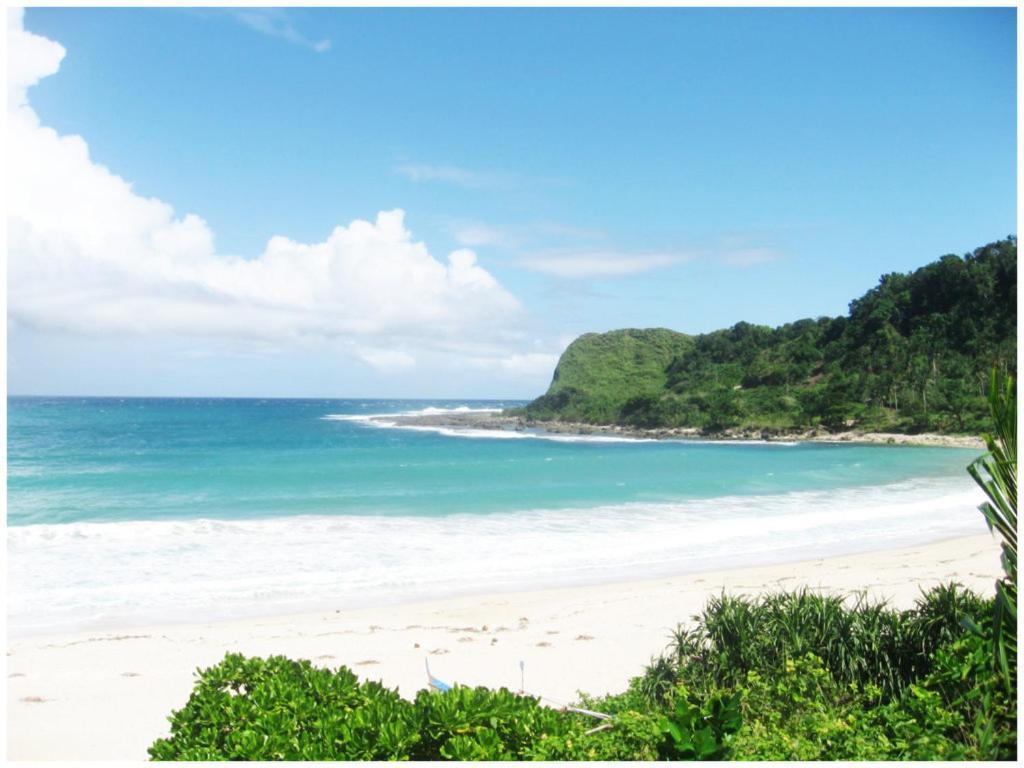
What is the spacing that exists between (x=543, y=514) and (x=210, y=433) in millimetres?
45947

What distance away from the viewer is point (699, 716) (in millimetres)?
3234

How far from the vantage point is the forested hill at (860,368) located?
56125mm

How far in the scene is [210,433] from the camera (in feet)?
189

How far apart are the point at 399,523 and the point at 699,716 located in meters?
14.9

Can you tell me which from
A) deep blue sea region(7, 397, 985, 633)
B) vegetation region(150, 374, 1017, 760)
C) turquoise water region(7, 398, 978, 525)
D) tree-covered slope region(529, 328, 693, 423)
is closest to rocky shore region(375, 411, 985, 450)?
tree-covered slope region(529, 328, 693, 423)

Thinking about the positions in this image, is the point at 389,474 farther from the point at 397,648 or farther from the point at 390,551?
the point at 397,648

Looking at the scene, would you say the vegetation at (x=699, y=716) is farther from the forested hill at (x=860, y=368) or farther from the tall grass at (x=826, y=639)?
the forested hill at (x=860, y=368)

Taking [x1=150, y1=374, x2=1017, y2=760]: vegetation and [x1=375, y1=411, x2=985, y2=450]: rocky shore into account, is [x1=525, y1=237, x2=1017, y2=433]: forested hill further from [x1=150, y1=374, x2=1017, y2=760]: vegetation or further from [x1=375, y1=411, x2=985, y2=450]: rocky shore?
[x1=150, y1=374, x2=1017, y2=760]: vegetation

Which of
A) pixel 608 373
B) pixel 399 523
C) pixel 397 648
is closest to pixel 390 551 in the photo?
pixel 399 523

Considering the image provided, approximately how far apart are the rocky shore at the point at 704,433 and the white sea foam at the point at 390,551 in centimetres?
2853

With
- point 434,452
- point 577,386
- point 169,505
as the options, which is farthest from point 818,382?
point 169,505

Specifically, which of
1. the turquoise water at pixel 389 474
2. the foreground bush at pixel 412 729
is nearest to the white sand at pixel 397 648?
the foreground bush at pixel 412 729

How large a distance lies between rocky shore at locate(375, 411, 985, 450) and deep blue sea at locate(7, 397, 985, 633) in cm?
1303

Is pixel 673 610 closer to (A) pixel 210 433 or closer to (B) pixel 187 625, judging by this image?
(B) pixel 187 625
